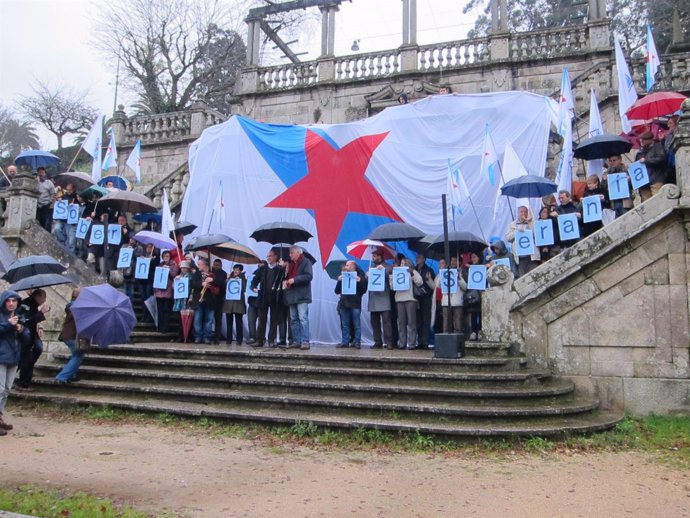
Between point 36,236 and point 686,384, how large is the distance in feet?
37.0

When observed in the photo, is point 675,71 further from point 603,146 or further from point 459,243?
point 459,243

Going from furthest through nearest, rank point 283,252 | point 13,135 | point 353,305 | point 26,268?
point 13,135, point 283,252, point 353,305, point 26,268

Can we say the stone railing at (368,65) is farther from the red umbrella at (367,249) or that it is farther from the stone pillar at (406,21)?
the red umbrella at (367,249)

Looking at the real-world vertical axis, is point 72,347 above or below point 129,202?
below

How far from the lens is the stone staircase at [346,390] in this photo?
654 centimetres

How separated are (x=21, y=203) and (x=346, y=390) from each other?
806 cm

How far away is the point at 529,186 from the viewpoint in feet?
29.8

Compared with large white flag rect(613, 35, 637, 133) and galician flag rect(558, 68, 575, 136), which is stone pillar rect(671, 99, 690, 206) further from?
galician flag rect(558, 68, 575, 136)

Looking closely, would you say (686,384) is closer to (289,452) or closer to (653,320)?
(653,320)

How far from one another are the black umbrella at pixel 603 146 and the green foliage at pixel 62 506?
7.93m

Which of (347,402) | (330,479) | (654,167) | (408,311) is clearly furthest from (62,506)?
(654,167)

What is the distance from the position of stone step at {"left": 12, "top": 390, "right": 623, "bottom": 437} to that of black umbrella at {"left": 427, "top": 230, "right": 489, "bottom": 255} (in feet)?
9.75

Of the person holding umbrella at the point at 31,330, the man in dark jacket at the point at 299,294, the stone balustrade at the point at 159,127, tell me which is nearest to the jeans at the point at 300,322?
the man in dark jacket at the point at 299,294

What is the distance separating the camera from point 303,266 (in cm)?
934
